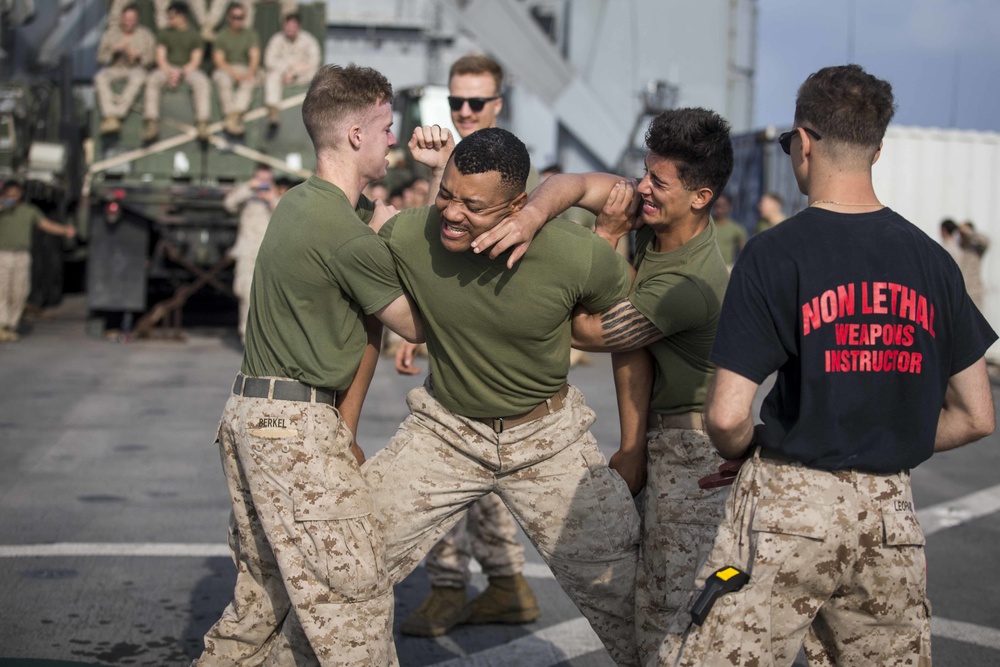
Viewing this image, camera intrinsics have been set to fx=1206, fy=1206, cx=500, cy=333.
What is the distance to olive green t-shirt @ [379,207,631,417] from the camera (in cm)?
374

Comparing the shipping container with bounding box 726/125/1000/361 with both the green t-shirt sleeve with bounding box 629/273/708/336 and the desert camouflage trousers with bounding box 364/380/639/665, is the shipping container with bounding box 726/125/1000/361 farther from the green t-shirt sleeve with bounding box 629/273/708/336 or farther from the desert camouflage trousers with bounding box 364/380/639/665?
the desert camouflage trousers with bounding box 364/380/639/665

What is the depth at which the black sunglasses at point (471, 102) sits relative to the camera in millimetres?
5559

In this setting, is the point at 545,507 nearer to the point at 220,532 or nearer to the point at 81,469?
the point at 220,532

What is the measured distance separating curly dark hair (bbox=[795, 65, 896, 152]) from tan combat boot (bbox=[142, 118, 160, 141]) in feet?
41.9

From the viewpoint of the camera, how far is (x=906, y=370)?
2.98 m

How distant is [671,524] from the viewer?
3822mm

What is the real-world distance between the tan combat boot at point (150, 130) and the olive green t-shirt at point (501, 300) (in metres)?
11.6

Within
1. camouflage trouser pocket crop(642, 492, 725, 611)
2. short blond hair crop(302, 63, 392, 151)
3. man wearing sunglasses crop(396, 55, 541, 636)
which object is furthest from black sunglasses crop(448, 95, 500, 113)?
camouflage trouser pocket crop(642, 492, 725, 611)

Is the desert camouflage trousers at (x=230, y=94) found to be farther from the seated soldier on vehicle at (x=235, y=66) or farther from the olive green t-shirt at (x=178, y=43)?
the olive green t-shirt at (x=178, y=43)

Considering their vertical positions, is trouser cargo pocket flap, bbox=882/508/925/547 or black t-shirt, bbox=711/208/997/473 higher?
black t-shirt, bbox=711/208/997/473

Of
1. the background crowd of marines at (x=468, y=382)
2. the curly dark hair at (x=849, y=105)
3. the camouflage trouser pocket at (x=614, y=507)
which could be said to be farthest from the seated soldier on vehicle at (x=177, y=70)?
the curly dark hair at (x=849, y=105)

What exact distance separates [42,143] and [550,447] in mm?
16284

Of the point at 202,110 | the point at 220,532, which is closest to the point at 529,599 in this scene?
the point at 220,532

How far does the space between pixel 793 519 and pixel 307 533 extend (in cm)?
145
